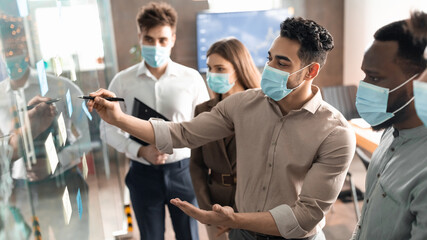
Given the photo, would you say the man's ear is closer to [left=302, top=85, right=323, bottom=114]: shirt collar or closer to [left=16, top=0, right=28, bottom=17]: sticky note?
[left=302, top=85, right=323, bottom=114]: shirt collar

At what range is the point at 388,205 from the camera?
942 millimetres

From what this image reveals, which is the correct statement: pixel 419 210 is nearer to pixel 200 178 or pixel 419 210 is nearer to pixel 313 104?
pixel 313 104

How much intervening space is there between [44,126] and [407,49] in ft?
3.06

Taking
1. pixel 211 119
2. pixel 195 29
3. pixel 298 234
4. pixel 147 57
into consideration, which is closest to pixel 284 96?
pixel 211 119

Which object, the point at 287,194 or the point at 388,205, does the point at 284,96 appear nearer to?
the point at 287,194

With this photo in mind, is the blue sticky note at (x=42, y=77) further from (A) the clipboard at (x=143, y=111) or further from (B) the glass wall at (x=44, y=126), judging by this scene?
(A) the clipboard at (x=143, y=111)

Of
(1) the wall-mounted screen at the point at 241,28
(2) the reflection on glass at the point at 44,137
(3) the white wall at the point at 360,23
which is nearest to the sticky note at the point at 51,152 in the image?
(2) the reflection on glass at the point at 44,137

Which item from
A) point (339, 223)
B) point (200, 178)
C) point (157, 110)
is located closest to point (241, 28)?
point (339, 223)

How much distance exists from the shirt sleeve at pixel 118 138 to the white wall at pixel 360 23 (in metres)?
2.78

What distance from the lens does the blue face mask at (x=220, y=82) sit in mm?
1738

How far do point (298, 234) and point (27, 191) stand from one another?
0.77m

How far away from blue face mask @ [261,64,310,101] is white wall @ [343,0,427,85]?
293cm

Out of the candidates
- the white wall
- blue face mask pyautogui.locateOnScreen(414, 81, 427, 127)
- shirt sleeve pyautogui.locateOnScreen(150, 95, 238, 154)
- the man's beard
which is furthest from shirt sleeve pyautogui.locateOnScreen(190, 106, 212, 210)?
the white wall

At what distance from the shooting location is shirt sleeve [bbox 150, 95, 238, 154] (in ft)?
4.23
